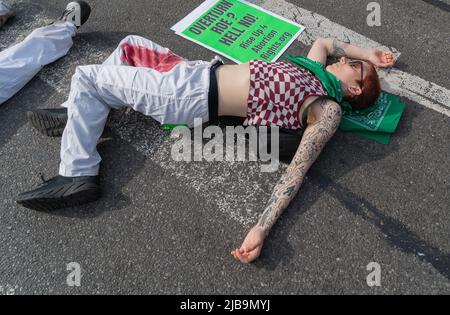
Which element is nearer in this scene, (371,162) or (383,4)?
(371,162)

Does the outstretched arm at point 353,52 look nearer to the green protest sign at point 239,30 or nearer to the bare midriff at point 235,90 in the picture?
the green protest sign at point 239,30

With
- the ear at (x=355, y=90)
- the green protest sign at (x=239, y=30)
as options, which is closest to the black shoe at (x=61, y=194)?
the green protest sign at (x=239, y=30)

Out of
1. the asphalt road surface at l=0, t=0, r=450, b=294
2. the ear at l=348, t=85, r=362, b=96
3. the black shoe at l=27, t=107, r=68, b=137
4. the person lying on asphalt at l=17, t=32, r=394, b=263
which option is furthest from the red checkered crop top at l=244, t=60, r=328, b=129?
the black shoe at l=27, t=107, r=68, b=137

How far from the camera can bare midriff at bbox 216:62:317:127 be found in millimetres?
2426

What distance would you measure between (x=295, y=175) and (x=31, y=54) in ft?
7.44

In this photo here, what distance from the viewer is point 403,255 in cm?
221

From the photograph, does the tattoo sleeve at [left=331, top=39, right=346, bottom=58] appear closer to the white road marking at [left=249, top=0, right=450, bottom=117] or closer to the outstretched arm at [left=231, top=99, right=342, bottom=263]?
the white road marking at [left=249, top=0, right=450, bottom=117]

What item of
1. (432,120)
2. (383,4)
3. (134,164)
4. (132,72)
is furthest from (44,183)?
(383,4)

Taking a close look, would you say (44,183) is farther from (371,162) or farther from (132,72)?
(371,162)

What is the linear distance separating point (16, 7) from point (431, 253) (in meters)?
3.96
